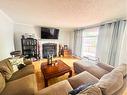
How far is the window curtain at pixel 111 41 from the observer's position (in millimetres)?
2947

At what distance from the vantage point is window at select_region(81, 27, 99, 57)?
4422mm

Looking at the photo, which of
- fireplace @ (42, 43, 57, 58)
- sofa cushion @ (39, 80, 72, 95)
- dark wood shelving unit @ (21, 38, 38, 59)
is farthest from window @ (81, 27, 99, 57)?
sofa cushion @ (39, 80, 72, 95)

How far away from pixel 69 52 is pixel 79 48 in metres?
1.00

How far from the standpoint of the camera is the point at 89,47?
486cm

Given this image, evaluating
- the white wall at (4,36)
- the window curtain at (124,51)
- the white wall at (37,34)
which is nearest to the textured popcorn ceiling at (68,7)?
the white wall at (4,36)

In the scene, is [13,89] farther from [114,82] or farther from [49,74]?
[114,82]

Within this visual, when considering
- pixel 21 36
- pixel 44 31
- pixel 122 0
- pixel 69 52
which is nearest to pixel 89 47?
pixel 69 52

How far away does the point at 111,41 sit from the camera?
3.20 m

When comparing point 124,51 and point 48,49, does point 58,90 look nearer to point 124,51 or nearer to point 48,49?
point 124,51

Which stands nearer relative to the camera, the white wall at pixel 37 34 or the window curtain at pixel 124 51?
the window curtain at pixel 124 51

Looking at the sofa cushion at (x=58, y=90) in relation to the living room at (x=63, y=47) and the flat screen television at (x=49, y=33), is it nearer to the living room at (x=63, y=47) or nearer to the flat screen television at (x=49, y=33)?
the living room at (x=63, y=47)

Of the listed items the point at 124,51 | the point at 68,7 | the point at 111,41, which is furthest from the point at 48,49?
the point at 124,51

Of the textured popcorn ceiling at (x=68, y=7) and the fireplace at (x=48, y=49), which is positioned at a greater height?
the textured popcorn ceiling at (x=68, y=7)

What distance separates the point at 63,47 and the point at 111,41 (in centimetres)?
351
